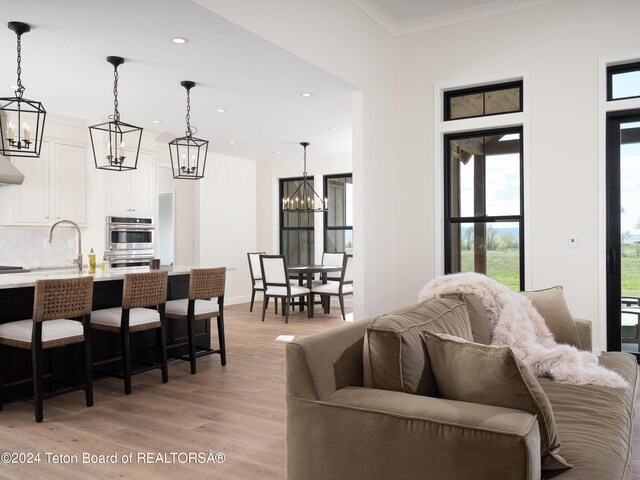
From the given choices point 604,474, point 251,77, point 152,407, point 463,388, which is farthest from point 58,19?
point 604,474

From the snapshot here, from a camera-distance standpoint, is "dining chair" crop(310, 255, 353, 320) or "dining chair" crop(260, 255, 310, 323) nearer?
"dining chair" crop(260, 255, 310, 323)

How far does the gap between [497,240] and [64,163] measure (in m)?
5.36

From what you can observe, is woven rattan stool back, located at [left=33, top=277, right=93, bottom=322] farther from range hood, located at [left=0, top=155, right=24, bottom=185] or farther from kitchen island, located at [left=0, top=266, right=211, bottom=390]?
range hood, located at [left=0, top=155, right=24, bottom=185]

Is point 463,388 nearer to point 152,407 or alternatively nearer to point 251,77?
point 152,407

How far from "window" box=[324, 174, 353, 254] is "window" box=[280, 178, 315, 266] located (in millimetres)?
344

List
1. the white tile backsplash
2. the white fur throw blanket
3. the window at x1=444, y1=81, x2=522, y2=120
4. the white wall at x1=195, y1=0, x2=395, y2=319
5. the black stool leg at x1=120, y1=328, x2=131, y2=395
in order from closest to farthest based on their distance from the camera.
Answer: the white fur throw blanket → the black stool leg at x1=120, y1=328, x2=131, y2=395 → the white wall at x1=195, y1=0, x2=395, y2=319 → the window at x1=444, y1=81, x2=522, y2=120 → the white tile backsplash

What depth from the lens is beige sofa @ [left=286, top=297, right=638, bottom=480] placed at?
145 centimetres

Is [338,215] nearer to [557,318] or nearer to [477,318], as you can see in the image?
[557,318]

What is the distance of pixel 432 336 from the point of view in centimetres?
182

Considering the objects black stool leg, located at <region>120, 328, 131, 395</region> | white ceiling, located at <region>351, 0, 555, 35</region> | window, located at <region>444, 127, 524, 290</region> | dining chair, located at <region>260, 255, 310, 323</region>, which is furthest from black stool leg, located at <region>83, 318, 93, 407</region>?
dining chair, located at <region>260, 255, 310, 323</region>

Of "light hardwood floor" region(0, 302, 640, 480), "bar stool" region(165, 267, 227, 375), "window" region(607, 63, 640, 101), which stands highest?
"window" region(607, 63, 640, 101)

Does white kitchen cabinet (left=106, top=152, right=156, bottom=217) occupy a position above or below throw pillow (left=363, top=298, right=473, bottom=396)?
above

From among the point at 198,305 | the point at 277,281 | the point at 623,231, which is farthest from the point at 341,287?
the point at 623,231

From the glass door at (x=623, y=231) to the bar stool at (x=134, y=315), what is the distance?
4.01m
